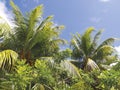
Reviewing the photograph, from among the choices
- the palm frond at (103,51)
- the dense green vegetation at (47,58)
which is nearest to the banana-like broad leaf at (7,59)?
the dense green vegetation at (47,58)

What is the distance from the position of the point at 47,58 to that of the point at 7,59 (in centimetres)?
205

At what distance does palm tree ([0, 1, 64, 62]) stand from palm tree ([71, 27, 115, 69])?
124 inches

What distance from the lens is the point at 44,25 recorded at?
17.2 m

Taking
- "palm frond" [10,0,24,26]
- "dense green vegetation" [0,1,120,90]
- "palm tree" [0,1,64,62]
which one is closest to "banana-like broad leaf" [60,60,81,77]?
"dense green vegetation" [0,1,120,90]

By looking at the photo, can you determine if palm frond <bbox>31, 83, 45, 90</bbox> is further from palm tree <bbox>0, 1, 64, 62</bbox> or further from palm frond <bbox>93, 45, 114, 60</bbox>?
palm frond <bbox>93, 45, 114, 60</bbox>

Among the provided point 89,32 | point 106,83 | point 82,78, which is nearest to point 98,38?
point 89,32

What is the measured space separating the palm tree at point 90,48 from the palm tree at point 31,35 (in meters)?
3.15

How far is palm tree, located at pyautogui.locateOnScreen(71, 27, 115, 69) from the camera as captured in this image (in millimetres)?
20253

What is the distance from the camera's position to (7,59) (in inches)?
580

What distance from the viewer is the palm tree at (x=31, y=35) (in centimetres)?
1661

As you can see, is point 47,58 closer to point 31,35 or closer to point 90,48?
point 31,35

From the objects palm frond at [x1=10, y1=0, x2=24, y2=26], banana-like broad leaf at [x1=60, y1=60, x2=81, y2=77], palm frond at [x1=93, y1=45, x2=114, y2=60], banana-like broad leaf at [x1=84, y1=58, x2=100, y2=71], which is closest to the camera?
banana-like broad leaf at [x1=60, y1=60, x2=81, y2=77]

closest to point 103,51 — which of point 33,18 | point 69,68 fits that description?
point 69,68

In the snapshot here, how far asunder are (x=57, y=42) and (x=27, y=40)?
2.11 meters
